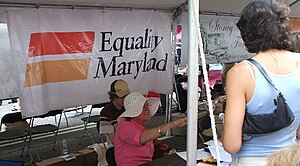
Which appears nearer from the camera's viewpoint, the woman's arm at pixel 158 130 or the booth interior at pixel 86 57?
the woman's arm at pixel 158 130

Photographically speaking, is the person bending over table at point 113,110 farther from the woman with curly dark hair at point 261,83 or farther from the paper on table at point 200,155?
the woman with curly dark hair at point 261,83

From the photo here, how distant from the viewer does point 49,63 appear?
125 inches

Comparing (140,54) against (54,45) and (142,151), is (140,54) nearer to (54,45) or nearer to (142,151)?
(54,45)

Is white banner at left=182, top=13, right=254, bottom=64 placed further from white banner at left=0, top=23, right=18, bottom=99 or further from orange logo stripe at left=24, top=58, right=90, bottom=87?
white banner at left=0, top=23, right=18, bottom=99

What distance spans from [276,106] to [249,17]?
318 millimetres

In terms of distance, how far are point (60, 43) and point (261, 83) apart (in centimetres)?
255

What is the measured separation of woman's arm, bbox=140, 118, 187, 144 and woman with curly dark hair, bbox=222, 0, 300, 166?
0.69 meters

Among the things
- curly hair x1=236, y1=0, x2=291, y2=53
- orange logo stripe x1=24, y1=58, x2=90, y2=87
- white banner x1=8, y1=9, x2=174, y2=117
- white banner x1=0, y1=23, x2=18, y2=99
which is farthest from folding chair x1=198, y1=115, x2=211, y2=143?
curly hair x1=236, y1=0, x2=291, y2=53

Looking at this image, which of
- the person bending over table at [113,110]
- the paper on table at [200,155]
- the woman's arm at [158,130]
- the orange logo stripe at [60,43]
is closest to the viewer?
the woman's arm at [158,130]

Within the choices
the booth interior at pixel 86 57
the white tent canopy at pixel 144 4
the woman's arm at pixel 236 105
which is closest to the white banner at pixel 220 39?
the booth interior at pixel 86 57

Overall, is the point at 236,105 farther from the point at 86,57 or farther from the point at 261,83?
the point at 86,57

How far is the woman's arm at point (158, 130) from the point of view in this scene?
1.86 m

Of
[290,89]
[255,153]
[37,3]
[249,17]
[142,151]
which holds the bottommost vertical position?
[142,151]

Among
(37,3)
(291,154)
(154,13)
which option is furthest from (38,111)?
(291,154)
